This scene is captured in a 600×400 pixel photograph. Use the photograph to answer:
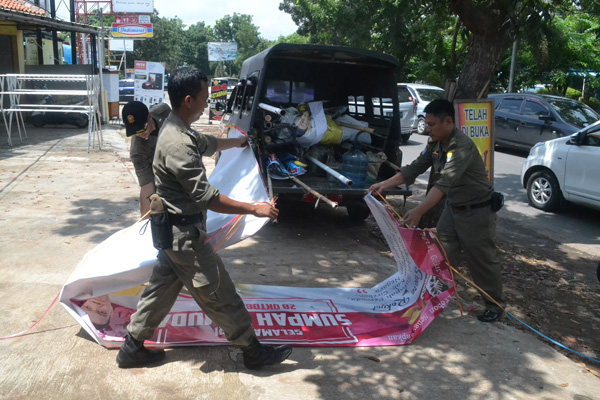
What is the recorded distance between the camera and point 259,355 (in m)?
3.29

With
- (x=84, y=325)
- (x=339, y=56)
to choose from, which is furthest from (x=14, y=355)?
(x=339, y=56)

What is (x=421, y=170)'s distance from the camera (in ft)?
15.0

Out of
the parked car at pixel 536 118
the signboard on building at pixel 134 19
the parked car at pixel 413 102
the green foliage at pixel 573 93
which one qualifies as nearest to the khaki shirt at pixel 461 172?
the parked car at pixel 536 118

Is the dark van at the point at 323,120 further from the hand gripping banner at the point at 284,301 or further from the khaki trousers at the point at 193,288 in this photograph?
the khaki trousers at the point at 193,288

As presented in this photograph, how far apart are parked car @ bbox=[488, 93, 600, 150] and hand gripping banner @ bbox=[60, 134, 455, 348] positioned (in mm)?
9940

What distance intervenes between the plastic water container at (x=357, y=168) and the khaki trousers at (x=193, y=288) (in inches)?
127

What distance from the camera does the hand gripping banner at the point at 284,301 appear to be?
11.4ft

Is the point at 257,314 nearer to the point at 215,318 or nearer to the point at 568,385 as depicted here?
the point at 215,318

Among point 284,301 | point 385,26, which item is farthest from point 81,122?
point 284,301

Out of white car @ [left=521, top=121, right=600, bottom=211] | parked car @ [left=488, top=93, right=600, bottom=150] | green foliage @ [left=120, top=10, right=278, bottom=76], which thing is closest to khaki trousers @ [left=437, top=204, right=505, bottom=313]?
white car @ [left=521, top=121, right=600, bottom=211]

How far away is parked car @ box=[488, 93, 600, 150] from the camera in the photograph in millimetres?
12695

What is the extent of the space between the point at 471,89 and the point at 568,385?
3.61 meters

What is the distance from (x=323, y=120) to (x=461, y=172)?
291 cm

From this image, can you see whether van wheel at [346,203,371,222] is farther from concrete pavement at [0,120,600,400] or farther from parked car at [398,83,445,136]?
parked car at [398,83,445,136]
